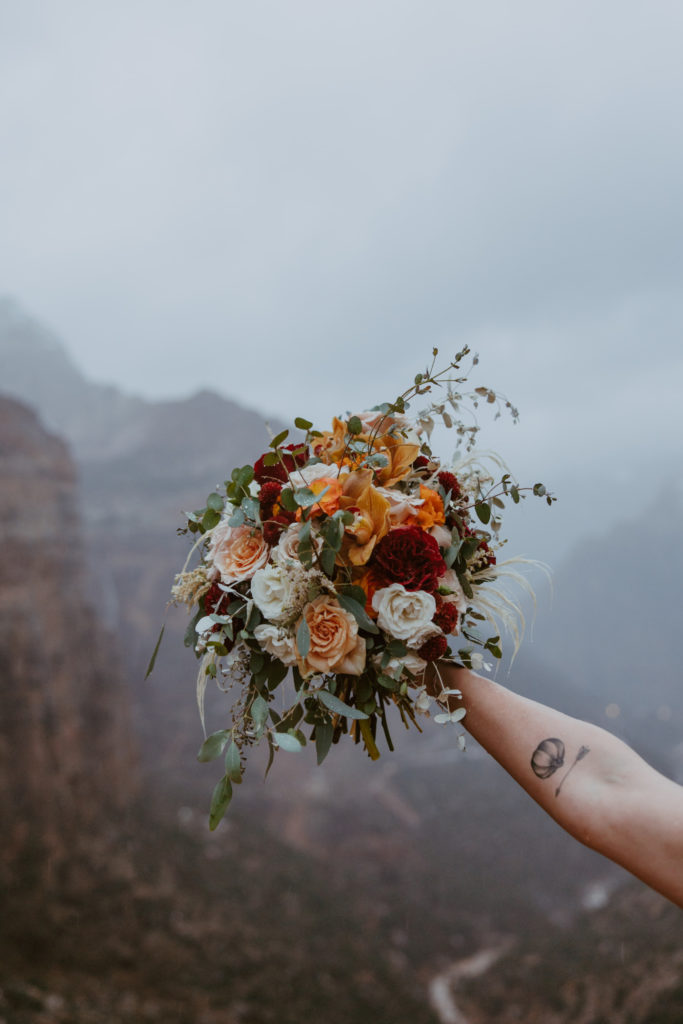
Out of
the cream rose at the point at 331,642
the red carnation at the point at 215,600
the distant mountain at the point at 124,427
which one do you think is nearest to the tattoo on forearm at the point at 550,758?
the cream rose at the point at 331,642

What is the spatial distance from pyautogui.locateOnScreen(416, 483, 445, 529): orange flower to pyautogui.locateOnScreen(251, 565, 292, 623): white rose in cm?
43

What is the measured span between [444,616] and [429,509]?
0.32 meters

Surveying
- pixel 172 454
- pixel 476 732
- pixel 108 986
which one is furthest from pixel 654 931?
pixel 172 454

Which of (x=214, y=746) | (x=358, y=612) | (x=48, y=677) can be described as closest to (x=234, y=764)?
(x=214, y=746)

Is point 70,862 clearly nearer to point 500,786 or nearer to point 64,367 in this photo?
point 500,786

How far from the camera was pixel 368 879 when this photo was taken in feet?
109

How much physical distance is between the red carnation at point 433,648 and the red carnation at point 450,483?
0.47m

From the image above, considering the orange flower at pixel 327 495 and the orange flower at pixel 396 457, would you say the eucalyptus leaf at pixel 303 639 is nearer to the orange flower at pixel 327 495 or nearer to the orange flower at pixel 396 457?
the orange flower at pixel 327 495

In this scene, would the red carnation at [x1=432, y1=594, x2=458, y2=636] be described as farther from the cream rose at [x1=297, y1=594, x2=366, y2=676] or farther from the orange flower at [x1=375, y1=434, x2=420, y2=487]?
the orange flower at [x1=375, y1=434, x2=420, y2=487]

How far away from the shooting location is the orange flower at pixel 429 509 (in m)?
2.05

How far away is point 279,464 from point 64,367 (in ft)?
469

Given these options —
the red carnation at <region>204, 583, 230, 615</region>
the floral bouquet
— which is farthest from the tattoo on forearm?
the red carnation at <region>204, 583, 230, 615</region>

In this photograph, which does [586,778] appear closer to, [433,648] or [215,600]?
[433,648]

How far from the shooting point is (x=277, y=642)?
6.37 feet
